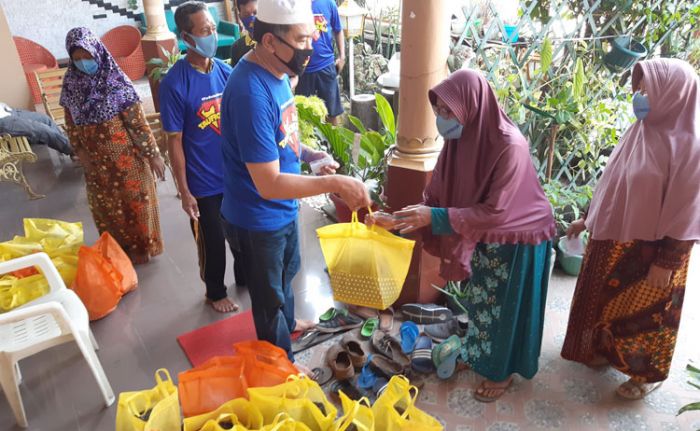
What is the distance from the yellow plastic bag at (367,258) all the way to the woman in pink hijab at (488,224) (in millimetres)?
70

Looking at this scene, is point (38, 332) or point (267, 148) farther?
point (38, 332)

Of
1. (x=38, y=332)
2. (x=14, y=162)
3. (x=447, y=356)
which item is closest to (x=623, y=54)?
(x=447, y=356)

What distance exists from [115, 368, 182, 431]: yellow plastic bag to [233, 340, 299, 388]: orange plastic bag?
289 millimetres

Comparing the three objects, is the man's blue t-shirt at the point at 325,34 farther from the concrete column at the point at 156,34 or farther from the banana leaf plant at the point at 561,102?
the banana leaf plant at the point at 561,102

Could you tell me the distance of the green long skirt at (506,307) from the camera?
77.6 inches

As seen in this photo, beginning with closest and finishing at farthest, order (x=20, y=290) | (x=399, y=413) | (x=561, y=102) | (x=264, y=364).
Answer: (x=399, y=413) < (x=264, y=364) < (x=20, y=290) < (x=561, y=102)

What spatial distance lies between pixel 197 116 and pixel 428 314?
149 cm

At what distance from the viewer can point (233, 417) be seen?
1761 millimetres

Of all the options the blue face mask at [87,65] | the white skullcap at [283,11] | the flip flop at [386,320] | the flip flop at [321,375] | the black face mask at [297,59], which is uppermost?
the white skullcap at [283,11]

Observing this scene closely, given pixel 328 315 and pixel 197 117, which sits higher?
pixel 197 117

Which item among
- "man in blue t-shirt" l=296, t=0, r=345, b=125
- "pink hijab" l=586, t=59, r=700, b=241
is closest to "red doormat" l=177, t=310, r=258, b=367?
"pink hijab" l=586, t=59, r=700, b=241

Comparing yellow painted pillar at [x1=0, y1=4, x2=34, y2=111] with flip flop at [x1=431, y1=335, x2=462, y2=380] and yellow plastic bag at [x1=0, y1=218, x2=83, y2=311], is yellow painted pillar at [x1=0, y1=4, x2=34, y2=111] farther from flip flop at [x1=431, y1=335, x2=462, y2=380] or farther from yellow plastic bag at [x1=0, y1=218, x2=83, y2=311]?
flip flop at [x1=431, y1=335, x2=462, y2=380]

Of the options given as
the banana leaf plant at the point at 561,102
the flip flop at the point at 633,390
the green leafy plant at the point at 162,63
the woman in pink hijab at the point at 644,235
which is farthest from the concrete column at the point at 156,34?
the flip flop at the point at 633,390

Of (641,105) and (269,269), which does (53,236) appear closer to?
(269,269)
